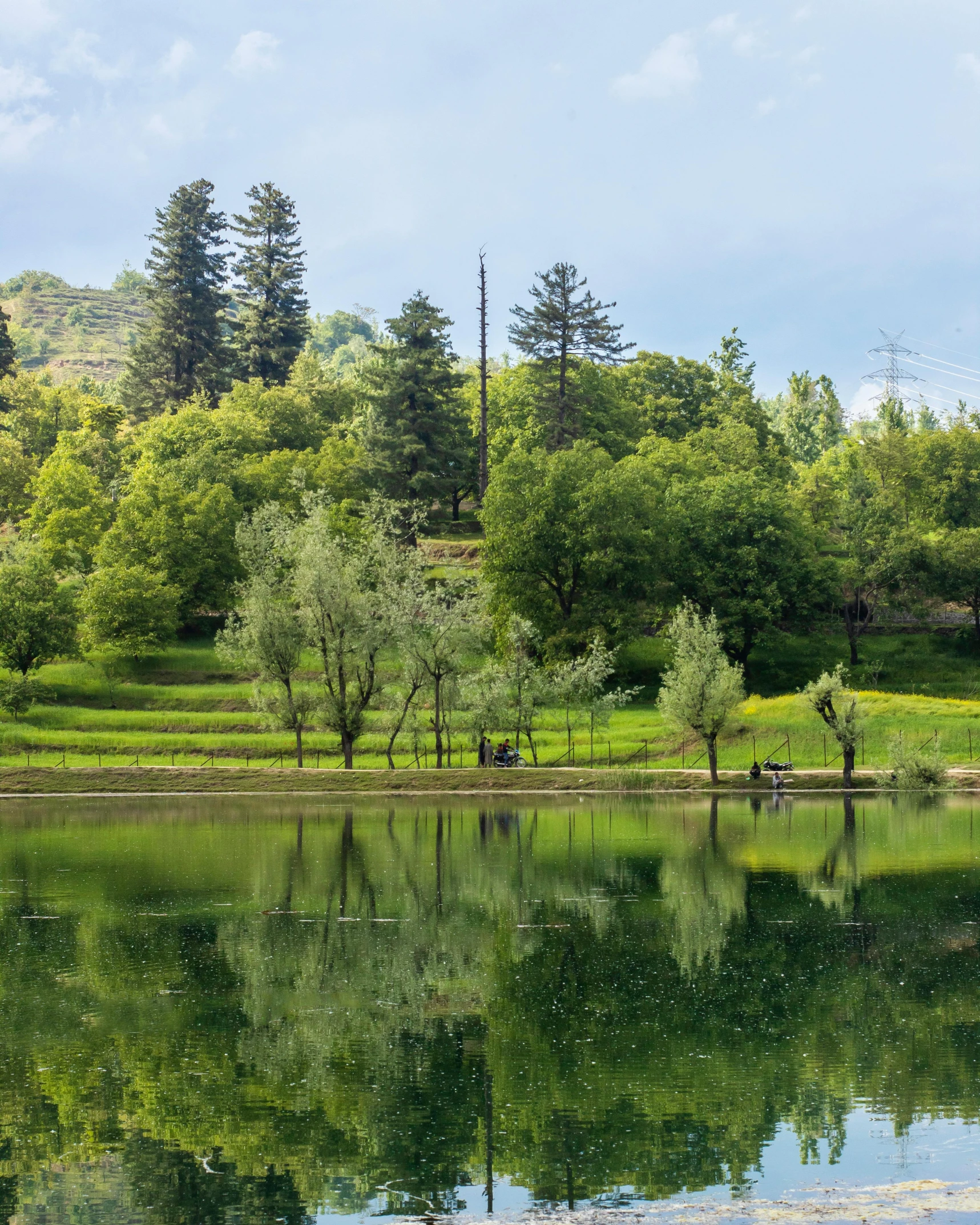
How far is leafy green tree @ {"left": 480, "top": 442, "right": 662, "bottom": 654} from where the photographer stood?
7925cm

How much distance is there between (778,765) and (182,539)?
168ft

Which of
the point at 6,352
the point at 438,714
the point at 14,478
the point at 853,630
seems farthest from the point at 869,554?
the point at 6,352

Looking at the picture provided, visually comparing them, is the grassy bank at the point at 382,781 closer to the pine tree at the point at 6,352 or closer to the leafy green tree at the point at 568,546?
the leafy green tree at the point at 568,546

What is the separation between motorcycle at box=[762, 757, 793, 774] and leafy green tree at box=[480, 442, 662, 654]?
73.3 ft

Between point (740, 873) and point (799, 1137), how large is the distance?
1870cm

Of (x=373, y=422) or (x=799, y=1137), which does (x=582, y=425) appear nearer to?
(x=373, y=422)

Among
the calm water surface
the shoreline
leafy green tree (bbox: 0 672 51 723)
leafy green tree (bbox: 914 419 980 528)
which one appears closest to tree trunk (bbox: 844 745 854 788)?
the shoreline

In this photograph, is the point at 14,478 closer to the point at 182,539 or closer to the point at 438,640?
the point at 182,539

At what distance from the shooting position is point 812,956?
23547 mm

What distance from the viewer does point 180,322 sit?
133 metres

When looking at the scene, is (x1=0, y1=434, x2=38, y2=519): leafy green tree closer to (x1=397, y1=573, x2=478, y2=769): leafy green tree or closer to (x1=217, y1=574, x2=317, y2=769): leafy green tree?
(x1=217, y1=574, x2=317, y2=769): leafy green tree

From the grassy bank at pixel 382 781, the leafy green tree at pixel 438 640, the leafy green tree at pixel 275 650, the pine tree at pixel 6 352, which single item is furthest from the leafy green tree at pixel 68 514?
the pine tree at pixel 6 352

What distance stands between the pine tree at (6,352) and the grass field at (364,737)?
79.0 metres

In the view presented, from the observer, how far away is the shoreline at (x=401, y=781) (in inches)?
2128
